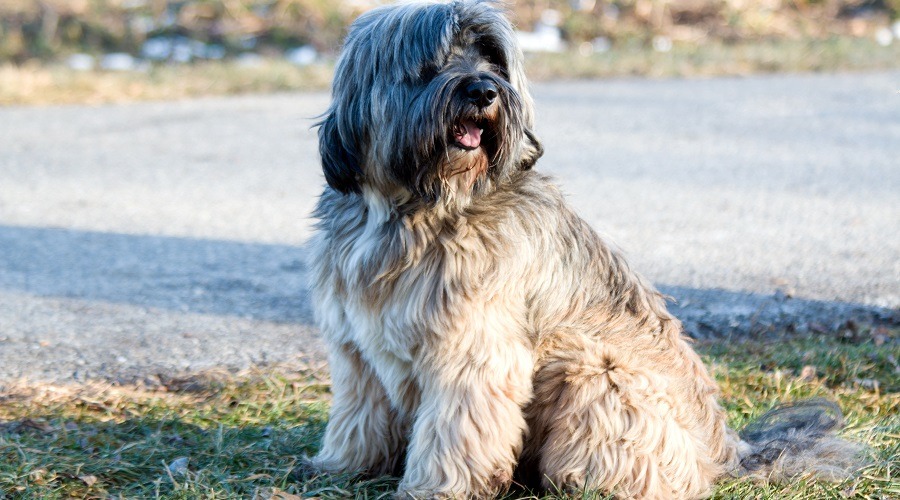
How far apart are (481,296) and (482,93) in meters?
0.65

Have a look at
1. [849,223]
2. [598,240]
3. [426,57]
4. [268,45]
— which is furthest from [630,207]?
[268,45]

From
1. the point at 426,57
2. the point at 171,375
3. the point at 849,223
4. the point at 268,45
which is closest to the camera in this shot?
the point at 426,57

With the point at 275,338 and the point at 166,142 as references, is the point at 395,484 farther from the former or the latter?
the point at 166,142

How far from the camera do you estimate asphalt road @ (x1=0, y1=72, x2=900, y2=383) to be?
205 inches

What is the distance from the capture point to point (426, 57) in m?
3.31

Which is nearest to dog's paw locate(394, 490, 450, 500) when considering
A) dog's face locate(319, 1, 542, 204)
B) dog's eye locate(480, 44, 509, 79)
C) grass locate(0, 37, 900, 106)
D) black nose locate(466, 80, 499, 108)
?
dog's face locate(319, 1, 542, 204)

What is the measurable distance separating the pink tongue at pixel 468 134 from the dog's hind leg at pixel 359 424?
33.6 inches

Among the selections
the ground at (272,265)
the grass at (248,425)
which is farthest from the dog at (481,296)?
the ground at (272,265)

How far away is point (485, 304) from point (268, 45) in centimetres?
1138

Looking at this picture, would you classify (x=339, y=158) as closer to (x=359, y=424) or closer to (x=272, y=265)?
(x=359, y=424)

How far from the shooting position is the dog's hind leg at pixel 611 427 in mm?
3402

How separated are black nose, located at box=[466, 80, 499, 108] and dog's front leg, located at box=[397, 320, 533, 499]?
27.0 inches

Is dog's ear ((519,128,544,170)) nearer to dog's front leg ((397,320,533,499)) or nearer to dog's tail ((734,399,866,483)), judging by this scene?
dog's front leg ((397,320,533,499))

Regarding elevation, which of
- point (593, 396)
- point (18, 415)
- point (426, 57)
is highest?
point (426, 57)
